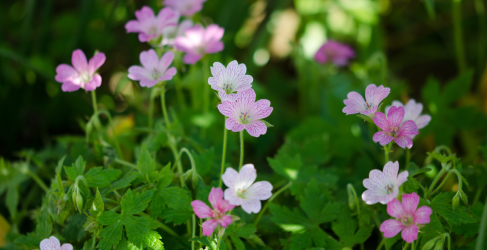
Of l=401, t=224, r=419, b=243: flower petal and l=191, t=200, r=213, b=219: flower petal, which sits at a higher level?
l=191, t=200, r=213, b=219: flower petal

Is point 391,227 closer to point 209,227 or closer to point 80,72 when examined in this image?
point 209,227

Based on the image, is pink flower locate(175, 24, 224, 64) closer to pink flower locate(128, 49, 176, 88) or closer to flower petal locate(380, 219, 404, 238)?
pink flower locate(128, 49, 176, 88)

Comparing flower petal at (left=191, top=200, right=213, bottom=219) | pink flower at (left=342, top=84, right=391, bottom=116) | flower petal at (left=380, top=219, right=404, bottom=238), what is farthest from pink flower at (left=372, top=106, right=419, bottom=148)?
flower petal at (left=191, top=200, right=213, bottom=219)

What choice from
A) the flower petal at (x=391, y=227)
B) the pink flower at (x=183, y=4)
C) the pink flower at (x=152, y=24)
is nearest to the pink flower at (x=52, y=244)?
the pink flower at (x=152, y=24)

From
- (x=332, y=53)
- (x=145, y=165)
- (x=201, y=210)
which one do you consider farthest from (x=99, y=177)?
(x=332, y=53)

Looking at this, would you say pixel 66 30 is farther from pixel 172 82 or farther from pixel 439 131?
pixel 439 131

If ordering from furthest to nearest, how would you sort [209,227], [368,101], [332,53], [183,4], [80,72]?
[332,53] → [183,4] → [80,72] → [368,101] → [209,227]

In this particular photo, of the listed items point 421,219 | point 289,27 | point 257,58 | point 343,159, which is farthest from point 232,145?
point 289,27

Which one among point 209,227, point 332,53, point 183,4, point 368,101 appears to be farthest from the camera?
point 332,53
